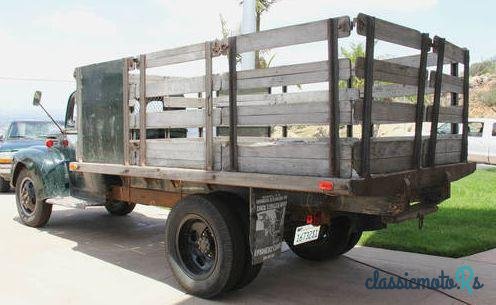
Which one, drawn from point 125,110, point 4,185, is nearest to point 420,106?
point 125,110

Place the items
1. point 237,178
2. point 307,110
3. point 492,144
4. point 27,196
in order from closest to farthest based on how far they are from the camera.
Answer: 1. point 307,110
2. point 237,178
3. point 27,196
4. point 492,144

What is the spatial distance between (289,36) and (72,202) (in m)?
4.02

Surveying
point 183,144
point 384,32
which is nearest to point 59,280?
point 183,144

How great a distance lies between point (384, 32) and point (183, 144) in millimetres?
1978

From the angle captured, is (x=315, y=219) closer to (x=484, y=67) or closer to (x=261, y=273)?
(x=261, y=273)

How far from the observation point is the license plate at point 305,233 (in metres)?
4.52

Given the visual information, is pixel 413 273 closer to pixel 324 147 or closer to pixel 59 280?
pixel 324 147

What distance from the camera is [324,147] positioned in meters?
3.62

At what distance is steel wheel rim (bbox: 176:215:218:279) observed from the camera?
466 centimetres

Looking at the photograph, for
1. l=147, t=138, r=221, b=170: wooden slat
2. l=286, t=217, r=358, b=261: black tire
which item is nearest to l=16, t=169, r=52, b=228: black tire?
l=147, t=138, r=221, b=170: wooden slat

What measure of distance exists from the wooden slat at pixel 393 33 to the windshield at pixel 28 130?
34.2 feet

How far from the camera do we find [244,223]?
443cm

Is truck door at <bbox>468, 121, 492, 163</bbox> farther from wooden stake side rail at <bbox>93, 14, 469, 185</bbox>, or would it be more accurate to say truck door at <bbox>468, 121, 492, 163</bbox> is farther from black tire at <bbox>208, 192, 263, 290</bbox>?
black tire at <bbox>208, 192, 263, 290</bbox>

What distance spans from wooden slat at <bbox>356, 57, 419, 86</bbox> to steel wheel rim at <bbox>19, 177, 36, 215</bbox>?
18.1 ft
